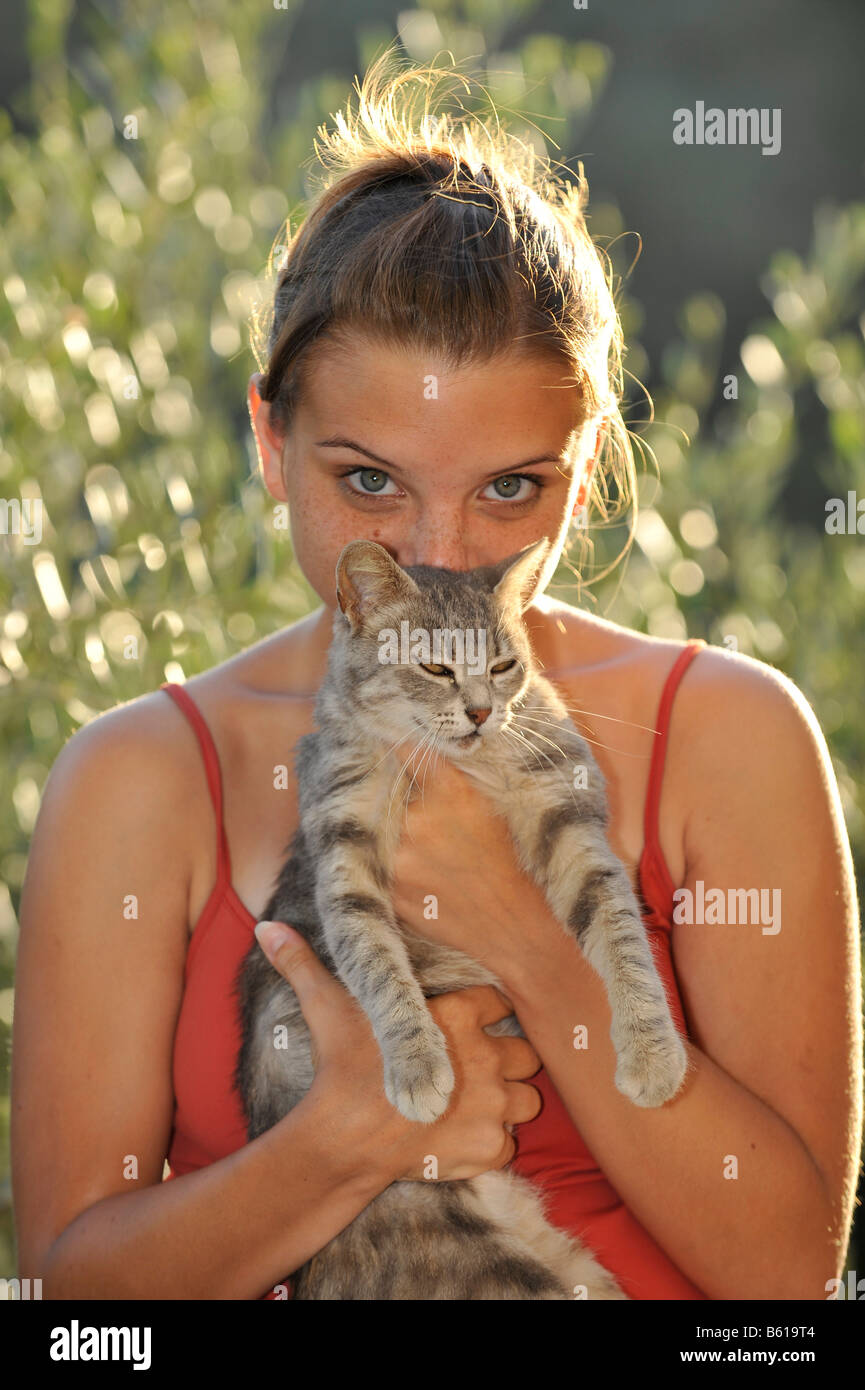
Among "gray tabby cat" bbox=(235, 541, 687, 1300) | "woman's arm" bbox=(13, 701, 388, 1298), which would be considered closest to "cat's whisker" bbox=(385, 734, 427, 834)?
"gray tabby cat" bbox=(235, 541, 687, 1300)

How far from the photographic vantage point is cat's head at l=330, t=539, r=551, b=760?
179 centimetres

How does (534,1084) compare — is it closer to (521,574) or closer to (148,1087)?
(148,1087)

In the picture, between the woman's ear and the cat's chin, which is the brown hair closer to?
the woman's ear

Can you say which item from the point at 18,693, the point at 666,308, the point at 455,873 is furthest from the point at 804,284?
the point at 18,693

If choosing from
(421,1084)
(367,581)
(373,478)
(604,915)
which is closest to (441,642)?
(367,581)

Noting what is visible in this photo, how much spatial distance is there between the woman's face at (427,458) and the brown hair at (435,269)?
0.04 m

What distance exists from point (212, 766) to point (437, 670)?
0.45 m

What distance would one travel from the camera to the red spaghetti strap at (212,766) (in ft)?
6.39

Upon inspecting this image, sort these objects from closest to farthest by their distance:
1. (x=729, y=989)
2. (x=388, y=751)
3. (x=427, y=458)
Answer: (x=427, y=458), (x=729, y=989), (x=388, y=751)

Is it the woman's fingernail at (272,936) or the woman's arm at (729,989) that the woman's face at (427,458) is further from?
the woman's fingernail at (272,936)

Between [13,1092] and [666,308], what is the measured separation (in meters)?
2.95

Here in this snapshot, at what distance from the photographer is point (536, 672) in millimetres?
2020

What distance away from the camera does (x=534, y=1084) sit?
1.80 m

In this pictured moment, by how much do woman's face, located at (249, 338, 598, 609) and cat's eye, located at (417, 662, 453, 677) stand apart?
0.17 metres
